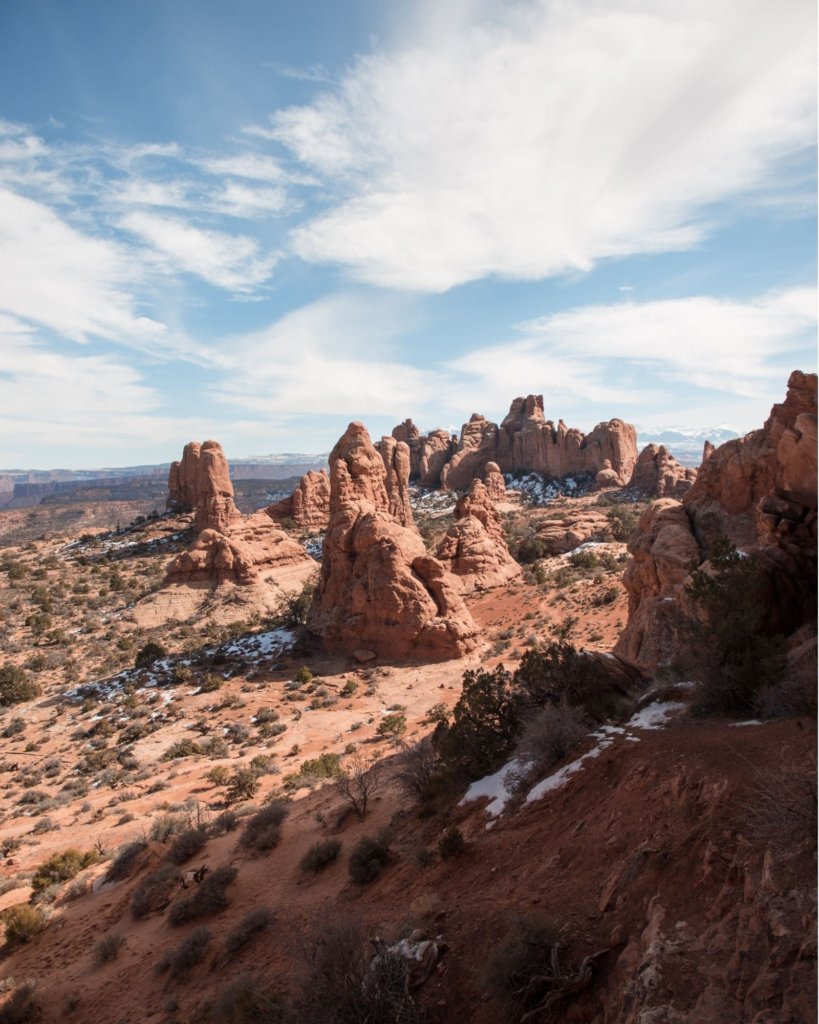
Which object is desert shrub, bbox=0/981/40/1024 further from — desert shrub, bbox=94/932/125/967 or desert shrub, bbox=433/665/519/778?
desert shrub, bbox=433/665/519/778

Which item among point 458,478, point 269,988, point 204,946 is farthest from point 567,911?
point 458,478

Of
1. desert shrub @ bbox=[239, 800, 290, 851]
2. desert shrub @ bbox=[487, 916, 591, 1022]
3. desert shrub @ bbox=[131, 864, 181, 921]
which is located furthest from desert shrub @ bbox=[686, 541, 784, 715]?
desert shrub @ bbox=[131, 864, 181, 921]

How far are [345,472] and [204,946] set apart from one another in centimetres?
3040

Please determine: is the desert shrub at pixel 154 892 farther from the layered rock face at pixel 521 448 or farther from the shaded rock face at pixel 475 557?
the layered rock face at pixel 521 448

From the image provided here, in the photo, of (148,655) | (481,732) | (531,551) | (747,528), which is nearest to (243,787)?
(481,732)

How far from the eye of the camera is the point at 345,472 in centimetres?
3791

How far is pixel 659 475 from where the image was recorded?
3017 inches

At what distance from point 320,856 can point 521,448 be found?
321 ft

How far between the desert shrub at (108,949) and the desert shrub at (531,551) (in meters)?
40.0

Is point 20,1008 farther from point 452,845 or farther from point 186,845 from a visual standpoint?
point 452,845

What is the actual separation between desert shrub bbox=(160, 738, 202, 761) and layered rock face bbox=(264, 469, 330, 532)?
38805 millimetres

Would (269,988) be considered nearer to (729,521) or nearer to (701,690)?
(701,690)

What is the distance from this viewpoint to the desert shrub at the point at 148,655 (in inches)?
1176

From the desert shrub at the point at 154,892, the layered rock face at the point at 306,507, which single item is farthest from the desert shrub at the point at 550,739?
the layered rock face at the point at 306,507
